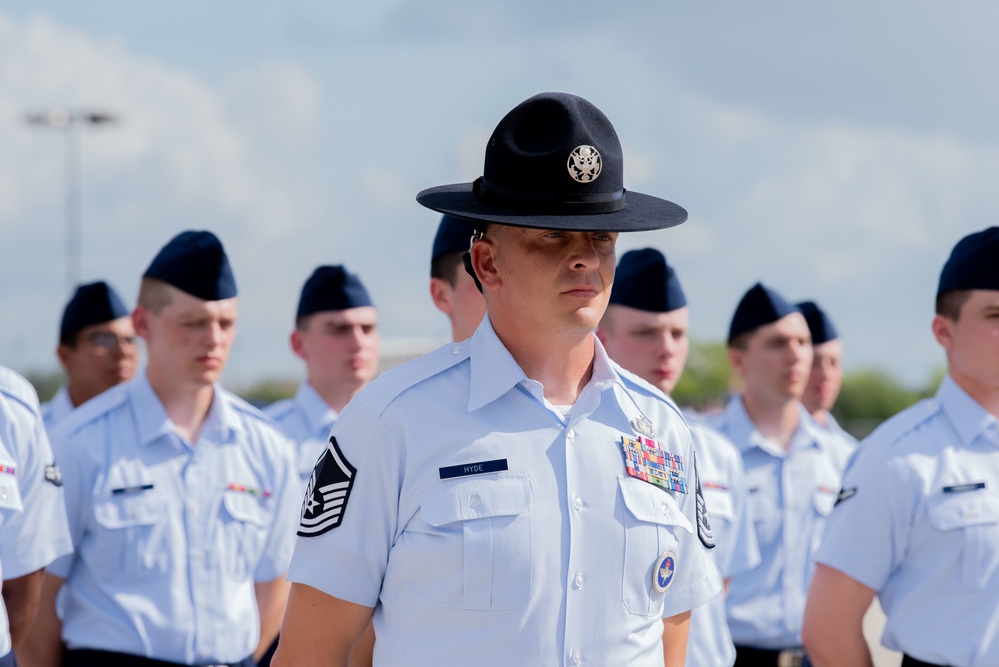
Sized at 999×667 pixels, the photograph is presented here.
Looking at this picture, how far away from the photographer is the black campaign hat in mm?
2682

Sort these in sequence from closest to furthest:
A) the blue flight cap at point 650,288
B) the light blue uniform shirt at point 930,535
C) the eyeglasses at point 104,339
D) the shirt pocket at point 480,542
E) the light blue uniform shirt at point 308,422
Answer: the shirt pocket at point 480,542 < the light blue uniform shirt at point 930,535 < the blue flight cap at point 650,288 < the light blue uniform shirt at point 308,422 < the eyeglasses at point 104,339

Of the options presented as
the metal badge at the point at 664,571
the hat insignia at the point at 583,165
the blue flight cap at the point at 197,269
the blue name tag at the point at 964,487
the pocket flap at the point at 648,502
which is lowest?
the blue name tag at the point at 964,487

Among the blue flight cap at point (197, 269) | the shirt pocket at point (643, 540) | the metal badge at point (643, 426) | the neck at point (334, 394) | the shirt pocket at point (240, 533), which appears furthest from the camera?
the neck at point (334, 394)

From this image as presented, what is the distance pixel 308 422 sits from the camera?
7.02 m

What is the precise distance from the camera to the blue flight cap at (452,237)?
4391 millimetres

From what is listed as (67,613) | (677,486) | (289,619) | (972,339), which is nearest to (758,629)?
(972,339)

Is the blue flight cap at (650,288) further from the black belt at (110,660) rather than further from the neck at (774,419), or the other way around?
the black belt at (110,660)

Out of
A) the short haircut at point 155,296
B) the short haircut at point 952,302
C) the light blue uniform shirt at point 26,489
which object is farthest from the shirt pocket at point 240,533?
the short haircut at point 952,302

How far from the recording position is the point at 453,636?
260 centimetres

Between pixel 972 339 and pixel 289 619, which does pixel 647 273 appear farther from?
pixel 289 619

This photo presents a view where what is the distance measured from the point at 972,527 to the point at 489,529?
2.31 metres

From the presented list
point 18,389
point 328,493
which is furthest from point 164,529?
point 328,493

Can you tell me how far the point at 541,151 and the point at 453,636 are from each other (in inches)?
41.3

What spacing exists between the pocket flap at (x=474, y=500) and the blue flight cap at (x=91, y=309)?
18.1 feet
